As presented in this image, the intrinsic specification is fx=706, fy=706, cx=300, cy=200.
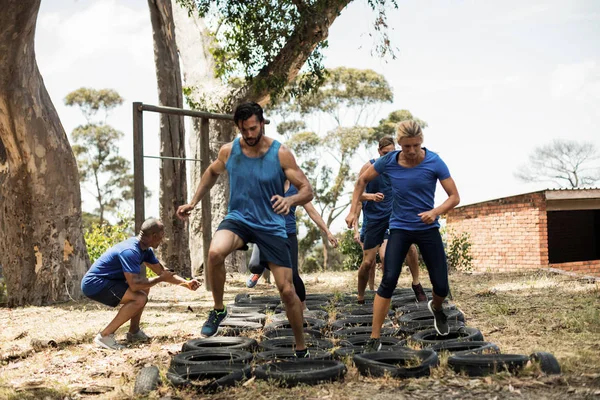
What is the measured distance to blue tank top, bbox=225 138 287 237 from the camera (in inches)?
228

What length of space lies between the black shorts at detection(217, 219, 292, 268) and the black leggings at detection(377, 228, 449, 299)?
92 cm

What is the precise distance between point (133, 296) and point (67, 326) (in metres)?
2.27

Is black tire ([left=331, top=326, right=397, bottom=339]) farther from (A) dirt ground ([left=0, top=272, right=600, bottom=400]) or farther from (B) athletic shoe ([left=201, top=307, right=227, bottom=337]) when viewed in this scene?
(B) athletic shoe ([left=201, top=307, right=227, bottom=337])

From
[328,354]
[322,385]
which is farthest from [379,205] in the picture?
[322,385]

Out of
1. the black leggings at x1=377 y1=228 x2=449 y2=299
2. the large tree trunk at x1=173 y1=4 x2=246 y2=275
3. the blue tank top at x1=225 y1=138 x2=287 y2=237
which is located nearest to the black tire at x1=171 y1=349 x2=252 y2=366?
the blue tank top at x1=225 y1=138 x2=287 y2=237

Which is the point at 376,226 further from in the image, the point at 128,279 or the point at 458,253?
the point at 458,253

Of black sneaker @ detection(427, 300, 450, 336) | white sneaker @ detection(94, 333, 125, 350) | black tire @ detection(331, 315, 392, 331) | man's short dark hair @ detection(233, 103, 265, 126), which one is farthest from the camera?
black tire @ detection(331, 315, 392, 331)

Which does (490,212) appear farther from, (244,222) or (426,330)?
(244,222)

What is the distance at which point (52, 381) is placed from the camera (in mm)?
5992

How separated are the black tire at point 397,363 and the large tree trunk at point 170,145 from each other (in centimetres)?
960

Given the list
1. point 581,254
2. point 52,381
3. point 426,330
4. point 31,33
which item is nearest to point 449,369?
point 426,330

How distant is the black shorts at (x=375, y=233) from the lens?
895 centimetres

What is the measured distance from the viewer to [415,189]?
6211 mm

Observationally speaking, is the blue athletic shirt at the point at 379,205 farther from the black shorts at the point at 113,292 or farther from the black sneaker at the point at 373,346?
the black shorts at the point at 113,292
